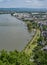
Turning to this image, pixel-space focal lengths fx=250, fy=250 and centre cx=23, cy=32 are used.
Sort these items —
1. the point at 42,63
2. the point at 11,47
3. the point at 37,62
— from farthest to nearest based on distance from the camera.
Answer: the point at 11,47 < the point at 37,62 < the point at 42,63

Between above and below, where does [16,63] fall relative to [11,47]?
above

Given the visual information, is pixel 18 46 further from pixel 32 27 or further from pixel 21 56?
pixel 32 27

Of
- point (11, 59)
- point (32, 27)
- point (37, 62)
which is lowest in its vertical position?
point (32, 27)

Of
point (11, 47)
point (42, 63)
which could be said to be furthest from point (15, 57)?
point (11, 47)

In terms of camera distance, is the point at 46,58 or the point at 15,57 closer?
the point at 15,57

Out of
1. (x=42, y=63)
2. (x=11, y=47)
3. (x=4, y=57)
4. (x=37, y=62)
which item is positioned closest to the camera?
(x=4, y=57)

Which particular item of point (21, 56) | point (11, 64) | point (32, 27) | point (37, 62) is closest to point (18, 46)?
point (37, 62)

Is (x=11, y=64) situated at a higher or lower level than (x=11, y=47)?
higher

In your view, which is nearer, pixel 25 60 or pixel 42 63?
pixel 25 60

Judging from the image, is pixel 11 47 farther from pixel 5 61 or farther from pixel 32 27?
pixel 32 27

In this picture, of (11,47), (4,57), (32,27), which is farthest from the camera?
(32,27)
